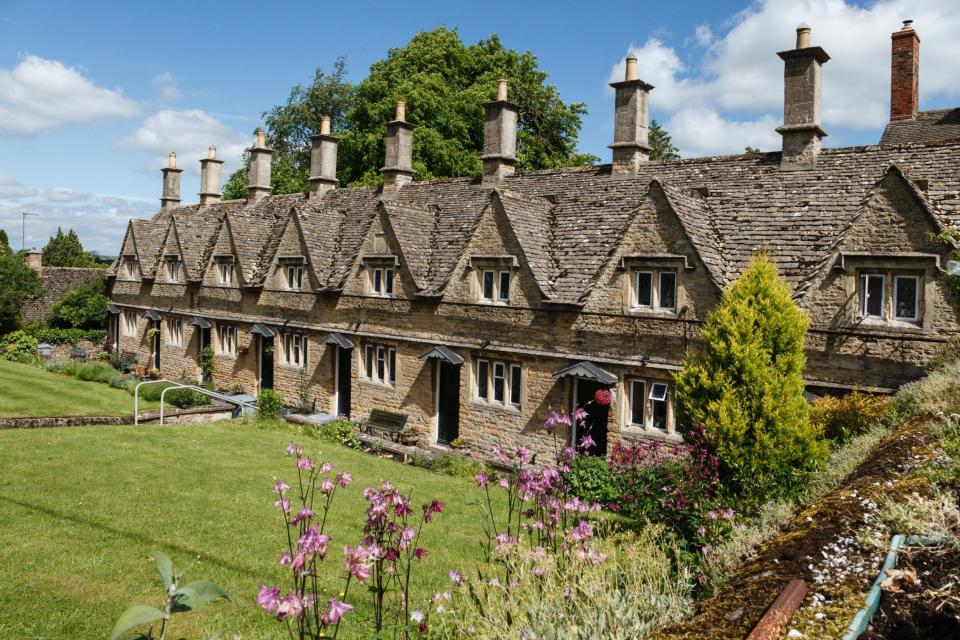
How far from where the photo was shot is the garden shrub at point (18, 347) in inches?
1516

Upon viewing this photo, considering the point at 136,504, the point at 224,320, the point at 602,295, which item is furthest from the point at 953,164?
the point at 224,320

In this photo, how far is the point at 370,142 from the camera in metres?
41.5

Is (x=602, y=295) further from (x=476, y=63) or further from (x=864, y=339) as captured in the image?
(x=476, y=63)

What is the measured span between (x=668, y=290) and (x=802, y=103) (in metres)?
6.56

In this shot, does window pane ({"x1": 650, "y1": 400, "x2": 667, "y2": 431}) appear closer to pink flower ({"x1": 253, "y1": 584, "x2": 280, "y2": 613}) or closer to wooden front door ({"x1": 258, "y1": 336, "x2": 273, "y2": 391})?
pink flower ({"x1": 253, "y1": 584, "x2": 280, "y2": 613})

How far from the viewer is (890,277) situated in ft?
50.1

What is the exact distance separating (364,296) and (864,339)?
16113 millimetres

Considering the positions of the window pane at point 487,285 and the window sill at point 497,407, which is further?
the window pane at point 487,285

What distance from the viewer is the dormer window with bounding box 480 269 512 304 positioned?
2102cm

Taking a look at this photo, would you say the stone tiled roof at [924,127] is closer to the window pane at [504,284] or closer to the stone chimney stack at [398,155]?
the window pane at [504,284]

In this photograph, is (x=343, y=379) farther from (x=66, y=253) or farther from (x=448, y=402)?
(x=66, y=253)

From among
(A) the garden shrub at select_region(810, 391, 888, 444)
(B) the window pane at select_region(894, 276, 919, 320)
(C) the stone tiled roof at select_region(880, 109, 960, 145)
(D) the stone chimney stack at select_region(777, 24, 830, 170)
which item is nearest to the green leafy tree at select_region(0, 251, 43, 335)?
(D) the stone chimney stack at select_region(777, 24, 830, 170)

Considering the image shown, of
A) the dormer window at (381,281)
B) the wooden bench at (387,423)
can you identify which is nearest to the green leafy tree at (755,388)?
the wooden bench at (387,423)

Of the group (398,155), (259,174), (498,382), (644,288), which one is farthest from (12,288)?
(644,288)
